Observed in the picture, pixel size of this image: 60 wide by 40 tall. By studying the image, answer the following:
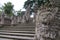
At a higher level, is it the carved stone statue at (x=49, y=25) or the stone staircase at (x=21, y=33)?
the carved stone statue at (x=49, y=25)

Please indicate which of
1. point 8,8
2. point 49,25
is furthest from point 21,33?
point 8,8

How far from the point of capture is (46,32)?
13.8 feet

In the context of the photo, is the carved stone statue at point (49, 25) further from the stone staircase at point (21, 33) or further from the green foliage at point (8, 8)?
the green foliage at point (8, 8)

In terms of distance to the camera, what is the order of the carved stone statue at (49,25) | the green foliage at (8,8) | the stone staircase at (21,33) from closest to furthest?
the carved stone statue at (49,25) → the stone staircase at (21,33) → the green foliage at (8,8)

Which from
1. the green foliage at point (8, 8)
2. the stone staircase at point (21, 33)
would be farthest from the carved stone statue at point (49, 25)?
the green foliage at point (8, 8)

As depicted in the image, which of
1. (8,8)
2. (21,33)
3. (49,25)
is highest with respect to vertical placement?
(8,8)

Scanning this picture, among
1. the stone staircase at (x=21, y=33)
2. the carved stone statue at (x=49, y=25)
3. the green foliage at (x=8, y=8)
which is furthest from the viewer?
the green foliage at (x=8, y=8)

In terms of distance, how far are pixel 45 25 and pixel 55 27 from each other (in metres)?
0.31

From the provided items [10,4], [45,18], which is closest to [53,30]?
[45,18]

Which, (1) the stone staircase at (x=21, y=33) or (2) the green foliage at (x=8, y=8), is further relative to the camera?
(2) the green foliage at (x=8, y=8)

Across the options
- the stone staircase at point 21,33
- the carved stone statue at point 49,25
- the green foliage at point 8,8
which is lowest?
the stone staircase at point 21,33

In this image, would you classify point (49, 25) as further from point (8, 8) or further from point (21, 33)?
point (8, 8)

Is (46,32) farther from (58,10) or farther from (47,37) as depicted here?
(58,10)

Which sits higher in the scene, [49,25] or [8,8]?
[8,8]
